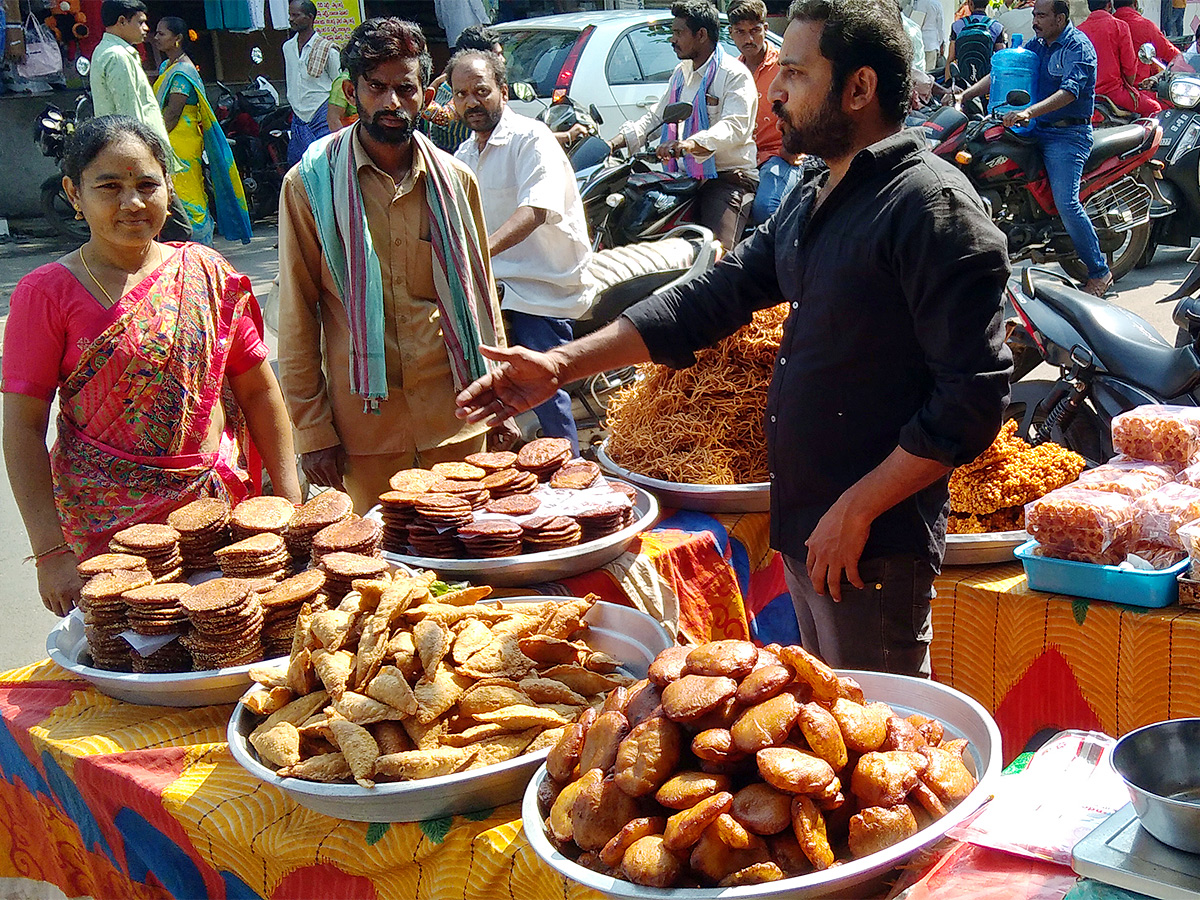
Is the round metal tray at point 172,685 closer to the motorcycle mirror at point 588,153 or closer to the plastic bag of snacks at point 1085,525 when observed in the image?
the plastic bag of snacks at point 1085,525

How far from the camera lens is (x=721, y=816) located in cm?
120

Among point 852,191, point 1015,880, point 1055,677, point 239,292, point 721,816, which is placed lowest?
point 1055,677

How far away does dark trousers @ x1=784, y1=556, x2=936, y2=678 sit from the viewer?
2168 mm

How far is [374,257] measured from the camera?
301cm

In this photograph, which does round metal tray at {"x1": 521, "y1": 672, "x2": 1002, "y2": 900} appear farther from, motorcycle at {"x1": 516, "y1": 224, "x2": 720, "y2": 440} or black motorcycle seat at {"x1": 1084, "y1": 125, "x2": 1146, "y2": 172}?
black motorcycle seat at {"x1": 1084, "y1": 125, "x2": 1146, "y2": 172}

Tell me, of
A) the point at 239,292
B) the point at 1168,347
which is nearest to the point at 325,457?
the point at 239,292

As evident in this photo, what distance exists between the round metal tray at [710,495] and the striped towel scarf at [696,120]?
371 centimetres

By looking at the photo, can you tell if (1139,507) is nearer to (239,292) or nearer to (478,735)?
(478,735)

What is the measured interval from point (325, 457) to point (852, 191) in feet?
5.93

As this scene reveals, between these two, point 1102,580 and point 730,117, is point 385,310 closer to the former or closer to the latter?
point 1102,580

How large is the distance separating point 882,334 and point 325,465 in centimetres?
181

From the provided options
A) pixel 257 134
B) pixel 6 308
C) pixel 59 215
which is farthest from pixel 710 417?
pixel 257 134

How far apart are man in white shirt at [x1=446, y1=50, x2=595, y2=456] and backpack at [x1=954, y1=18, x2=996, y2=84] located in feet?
30.2

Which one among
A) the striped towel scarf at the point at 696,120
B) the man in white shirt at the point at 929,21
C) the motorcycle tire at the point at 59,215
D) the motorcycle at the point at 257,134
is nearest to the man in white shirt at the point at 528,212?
the striped towel scarf at the point at 696,120
